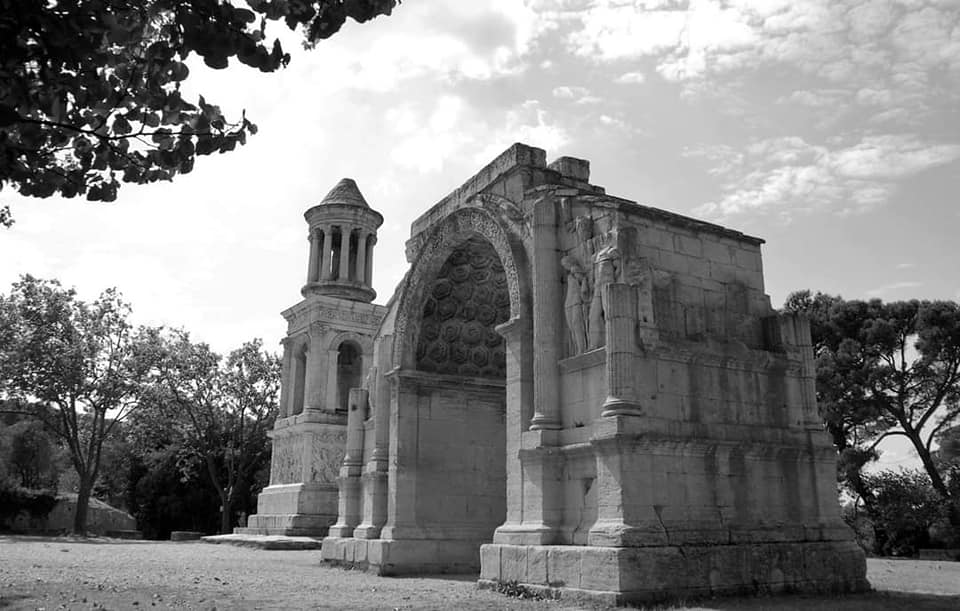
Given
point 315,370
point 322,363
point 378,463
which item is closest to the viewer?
point 378,463

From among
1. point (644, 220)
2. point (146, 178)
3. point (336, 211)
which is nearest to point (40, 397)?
point (336, 211)

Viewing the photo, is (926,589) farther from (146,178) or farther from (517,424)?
(146,178)

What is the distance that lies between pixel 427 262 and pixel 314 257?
1912 centimetres

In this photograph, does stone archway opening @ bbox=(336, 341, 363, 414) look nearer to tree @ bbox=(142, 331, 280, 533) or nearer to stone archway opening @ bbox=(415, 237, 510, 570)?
tree @ bbox=(142, 331, 280, 533)

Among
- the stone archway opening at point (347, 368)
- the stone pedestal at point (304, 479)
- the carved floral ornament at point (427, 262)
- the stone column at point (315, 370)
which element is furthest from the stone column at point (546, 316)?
the stone archway opening at point (347, 368)

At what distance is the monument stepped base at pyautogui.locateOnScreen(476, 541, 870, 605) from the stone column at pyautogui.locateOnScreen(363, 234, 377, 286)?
23699 millimetres

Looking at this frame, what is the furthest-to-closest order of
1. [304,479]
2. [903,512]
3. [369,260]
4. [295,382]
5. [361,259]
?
[369,260]
[361,259]
[295,382]
[304,479]
[903,512]

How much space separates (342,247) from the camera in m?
34.5

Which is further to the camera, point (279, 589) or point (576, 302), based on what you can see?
point (279, 589)

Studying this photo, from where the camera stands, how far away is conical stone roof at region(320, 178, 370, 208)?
115 ft

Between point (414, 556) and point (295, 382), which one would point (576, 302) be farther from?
point (295, 382)

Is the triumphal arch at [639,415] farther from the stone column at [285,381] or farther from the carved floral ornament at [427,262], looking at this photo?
the stone column at [285,381]

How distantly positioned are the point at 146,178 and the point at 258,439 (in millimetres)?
35217

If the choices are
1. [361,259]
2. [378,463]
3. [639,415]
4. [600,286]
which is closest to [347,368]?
[361,259]
